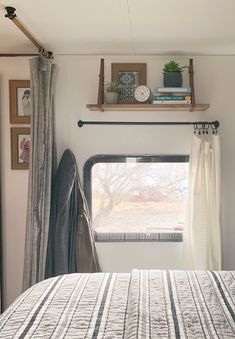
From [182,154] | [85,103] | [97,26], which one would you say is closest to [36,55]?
[85,103]

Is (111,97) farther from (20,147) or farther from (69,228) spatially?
(69,228)

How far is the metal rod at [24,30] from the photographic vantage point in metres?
2.05

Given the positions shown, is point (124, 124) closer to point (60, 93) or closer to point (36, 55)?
point (60, 93)

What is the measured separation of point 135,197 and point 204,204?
0.56 meters

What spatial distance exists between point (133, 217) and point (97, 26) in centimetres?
153

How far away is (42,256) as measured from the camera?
266 centimetres

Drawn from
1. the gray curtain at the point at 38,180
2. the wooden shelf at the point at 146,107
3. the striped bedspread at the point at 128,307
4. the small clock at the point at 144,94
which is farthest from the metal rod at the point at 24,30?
the striped bedspread at the point at 128,307

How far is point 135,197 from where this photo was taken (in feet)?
10.0

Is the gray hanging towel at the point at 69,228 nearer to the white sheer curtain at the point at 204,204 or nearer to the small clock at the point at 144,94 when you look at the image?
the small clock at the point at 144,94

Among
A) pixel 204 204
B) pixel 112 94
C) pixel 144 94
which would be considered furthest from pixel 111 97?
pixel 204 204

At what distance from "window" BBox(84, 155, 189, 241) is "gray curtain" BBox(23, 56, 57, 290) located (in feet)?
1.44

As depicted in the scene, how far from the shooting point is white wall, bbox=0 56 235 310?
2945mm

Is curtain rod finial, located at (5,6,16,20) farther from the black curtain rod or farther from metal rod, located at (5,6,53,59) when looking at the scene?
the black curtain rod

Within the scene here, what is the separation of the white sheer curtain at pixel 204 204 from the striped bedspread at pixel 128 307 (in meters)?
0.86
